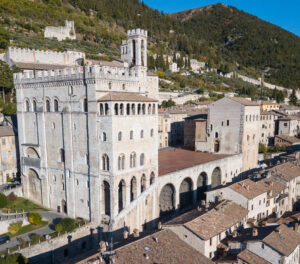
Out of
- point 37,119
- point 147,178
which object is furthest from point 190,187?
point 37,119

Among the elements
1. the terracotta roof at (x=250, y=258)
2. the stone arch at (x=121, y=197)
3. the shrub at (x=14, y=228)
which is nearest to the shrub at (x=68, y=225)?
the shrub at (x=14, y=228)

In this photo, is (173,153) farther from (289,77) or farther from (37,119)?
(289,77)

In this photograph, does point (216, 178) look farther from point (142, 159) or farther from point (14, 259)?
point (14, 259)

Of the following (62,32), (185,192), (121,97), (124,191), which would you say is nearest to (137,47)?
(121,97)

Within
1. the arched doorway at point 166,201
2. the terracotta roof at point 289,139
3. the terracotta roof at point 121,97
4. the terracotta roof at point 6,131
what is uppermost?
the terracotta roof at point 121,97

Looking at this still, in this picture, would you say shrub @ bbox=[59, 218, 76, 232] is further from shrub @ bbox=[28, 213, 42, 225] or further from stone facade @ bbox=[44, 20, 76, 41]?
stone facade @ bbox=[44, 20, 76, 41]

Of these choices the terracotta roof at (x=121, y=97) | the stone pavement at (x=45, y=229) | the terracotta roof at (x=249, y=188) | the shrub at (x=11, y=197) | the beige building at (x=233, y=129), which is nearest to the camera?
the stone pavement at (x=45, y=229)

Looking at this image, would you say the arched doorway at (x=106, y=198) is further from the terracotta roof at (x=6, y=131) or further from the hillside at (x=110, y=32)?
the hillside at (x=110, y=32)
